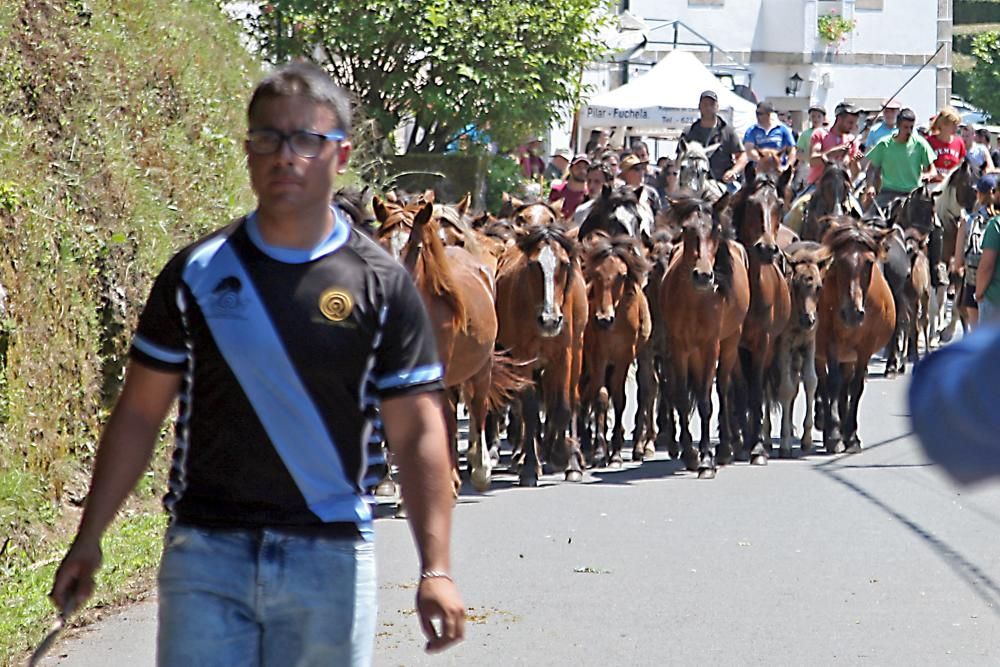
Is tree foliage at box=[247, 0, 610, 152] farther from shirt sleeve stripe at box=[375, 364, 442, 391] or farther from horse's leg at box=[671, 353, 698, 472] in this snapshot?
shirt sleeve stripe at box=[375, 364, 442, 391]

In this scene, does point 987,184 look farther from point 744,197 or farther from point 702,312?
point 702,312

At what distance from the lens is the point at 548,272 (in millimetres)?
14117

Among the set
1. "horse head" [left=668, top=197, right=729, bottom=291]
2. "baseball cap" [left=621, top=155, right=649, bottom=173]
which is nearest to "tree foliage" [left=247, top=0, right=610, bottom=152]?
"baseball cap" [left=621, top=155, right=649, bottom=173]

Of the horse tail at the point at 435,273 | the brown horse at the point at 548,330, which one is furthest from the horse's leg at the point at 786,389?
the horse tail at the point at 435,273

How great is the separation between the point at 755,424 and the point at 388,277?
36.9ft

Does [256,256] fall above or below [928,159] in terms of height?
above

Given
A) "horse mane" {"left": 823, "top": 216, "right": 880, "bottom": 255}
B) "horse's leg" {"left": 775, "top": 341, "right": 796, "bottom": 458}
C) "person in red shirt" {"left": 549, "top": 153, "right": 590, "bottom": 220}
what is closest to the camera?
"horse's leg" {"left": 775, "top": 341, "right": 796, "bottom": 458}

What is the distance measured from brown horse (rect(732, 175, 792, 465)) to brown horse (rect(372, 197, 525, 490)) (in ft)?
8.64

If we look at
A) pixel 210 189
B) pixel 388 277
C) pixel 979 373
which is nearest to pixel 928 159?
pixel 210 189

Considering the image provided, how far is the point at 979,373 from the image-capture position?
2564 mm

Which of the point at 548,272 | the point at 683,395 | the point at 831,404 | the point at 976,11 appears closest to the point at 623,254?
the point at 548,272

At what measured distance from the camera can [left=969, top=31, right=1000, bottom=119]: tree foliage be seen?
2685 inches

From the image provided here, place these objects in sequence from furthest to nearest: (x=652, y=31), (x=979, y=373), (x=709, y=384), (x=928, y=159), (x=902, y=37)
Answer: (x=902, y=37)
(x=652, y=31)
(x=928, y=159)
(x=709, y=384)
(x=979, y=373)

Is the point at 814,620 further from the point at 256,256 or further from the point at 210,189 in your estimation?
the point at 210,189
